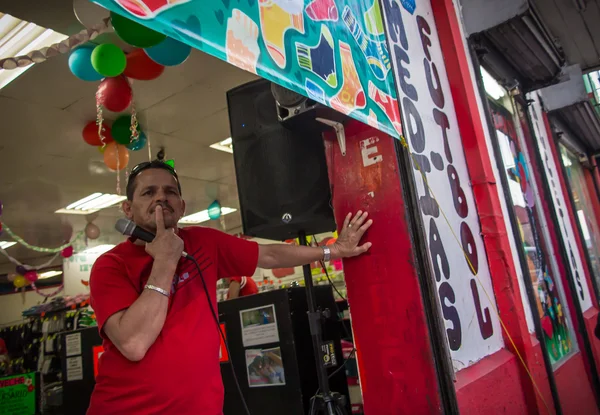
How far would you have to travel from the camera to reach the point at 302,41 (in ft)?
4.04

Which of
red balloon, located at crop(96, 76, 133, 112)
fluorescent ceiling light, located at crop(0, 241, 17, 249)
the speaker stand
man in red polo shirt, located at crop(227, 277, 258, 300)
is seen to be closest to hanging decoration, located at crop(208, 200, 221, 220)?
man in red polo shirt, located at crop(227, 277, 258, 300)

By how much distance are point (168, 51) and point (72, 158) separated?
3.41 metres

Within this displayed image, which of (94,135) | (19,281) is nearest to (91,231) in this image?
(19,281)

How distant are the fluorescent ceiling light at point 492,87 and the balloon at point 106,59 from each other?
2646 mm

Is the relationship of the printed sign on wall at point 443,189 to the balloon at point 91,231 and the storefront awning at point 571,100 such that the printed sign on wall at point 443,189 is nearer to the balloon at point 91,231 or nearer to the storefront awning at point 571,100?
the storefront awning at point 571,100

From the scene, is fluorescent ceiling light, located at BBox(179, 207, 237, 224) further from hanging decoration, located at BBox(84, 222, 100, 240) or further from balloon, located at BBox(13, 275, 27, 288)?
balloon, located at BBox(13, 275, 27, 288)

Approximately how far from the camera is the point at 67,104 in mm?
4258

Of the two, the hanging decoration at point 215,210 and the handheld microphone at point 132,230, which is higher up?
the hanging decoration at point 215,210

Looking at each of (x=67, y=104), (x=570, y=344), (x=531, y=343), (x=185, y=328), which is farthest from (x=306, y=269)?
(x=67, y=104)

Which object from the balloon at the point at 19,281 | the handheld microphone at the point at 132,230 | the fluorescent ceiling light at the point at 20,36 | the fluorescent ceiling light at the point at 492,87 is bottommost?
the handheld microphone at the point at 132,230

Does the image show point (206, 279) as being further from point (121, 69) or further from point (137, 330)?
point (121, 69)

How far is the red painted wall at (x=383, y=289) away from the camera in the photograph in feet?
5.16

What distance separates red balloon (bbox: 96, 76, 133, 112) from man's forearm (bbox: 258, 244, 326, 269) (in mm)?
2132

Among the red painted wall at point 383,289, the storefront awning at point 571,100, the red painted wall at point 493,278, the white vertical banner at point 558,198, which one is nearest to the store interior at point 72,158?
the red painted wall at point 383,289
